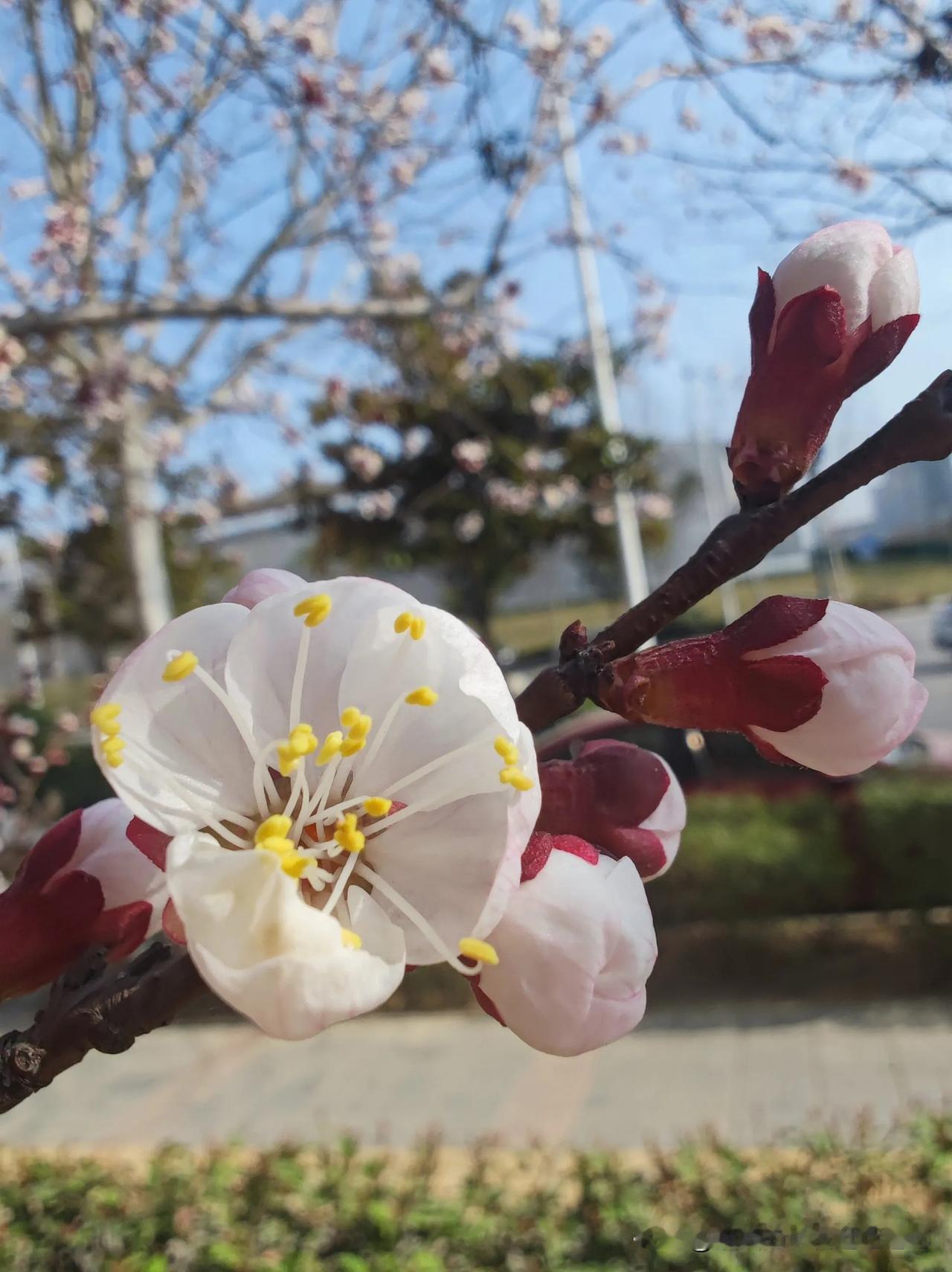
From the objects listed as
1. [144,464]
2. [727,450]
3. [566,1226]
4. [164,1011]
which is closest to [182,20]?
[144,464]

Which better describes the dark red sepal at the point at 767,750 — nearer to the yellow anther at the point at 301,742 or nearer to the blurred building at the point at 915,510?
the yellow anther at the point at 301,742

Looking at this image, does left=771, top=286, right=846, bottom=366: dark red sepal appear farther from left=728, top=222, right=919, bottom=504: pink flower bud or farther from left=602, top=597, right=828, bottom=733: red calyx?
left=602, top=597, right=828, bottom=733: red calyx

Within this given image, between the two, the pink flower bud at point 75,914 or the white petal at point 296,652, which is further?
the pink flower bud at point 75,914

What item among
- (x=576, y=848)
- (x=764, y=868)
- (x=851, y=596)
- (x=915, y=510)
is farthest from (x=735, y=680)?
(x=915, y=510)

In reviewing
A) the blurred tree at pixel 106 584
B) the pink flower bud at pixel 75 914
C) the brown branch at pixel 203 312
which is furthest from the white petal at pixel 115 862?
the blurred tree at pixel 106 584

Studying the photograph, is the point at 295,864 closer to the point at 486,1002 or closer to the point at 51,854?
the point at 486,1002

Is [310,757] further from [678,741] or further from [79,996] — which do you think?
[678,741]
